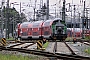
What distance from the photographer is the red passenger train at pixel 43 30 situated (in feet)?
159

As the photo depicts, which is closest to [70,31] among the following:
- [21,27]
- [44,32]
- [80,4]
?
[80,4]

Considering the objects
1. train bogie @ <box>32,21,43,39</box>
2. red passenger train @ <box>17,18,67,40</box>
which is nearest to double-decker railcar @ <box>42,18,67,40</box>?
red passenger train @ <box>17,18,67,40</box>

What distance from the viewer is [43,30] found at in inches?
2024

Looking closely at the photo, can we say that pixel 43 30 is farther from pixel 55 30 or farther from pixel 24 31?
pixel 24 31

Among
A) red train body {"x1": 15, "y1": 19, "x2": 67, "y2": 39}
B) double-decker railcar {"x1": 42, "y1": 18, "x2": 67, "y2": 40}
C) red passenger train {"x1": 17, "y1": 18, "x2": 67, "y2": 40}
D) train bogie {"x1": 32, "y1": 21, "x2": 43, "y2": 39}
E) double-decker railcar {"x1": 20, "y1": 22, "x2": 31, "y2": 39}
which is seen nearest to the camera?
double-decker railcar {"x1": 42, "y1": 18, "x2": 67, "y2": 40}

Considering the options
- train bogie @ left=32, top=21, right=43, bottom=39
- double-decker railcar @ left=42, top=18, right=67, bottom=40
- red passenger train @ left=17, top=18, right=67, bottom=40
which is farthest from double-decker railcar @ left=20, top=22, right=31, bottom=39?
double-decker railcar @ left=42, top=18, right=67, bottom=40

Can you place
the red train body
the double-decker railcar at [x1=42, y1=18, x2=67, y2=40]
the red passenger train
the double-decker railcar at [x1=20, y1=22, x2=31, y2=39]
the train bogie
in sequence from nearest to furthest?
1. the double-decker railcar at [x1=42, y1=18, x2=67, y2=40]
2. the red passenger train
3. the red train body
4. the train bogie
5. the double-decker railcar at [x1=20, y1=22, x2=31, y2=39]

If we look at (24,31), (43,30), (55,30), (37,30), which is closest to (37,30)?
(37,30)

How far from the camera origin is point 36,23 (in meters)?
54.7

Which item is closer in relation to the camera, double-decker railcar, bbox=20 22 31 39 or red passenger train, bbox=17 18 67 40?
red passenger train, bbox=17 18 67 40

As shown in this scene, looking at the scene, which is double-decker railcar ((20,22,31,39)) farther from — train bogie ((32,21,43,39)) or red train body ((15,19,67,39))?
train bogie ((32,21,43,39))

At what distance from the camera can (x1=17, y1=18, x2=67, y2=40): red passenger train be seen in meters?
48.4

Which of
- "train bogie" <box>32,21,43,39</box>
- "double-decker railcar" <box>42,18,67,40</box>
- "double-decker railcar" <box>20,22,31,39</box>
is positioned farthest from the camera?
"double-decker railcar" <box>20,22,31,39</box>

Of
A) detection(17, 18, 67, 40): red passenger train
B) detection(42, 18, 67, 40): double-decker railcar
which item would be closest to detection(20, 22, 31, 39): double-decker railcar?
detection(17, 18, 67, 40): red passenger train
